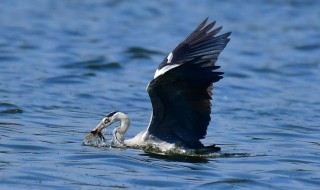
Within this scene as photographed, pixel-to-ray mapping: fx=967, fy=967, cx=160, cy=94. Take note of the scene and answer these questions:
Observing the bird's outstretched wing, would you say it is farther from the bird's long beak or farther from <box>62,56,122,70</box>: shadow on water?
<box>62,56,122,70</box>: shadow on water

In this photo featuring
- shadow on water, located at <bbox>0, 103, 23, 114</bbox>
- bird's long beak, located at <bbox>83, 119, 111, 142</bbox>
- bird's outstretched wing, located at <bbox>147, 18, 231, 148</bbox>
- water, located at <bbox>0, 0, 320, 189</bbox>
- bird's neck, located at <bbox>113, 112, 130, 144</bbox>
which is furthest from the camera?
shadow on water, located at <bbox>0, 103, 23, 114</bbox>

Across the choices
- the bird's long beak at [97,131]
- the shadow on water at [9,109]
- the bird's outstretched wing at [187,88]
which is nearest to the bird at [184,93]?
the bird's outstretched wing at [187,88]

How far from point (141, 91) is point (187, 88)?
5.75 meters

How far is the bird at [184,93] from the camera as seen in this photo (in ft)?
33.8

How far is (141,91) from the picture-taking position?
1616 cm

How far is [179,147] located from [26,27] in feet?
41.9

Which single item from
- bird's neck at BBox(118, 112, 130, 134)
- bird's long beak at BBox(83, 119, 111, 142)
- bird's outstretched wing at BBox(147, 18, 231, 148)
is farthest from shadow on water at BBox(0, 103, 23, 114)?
bird's outstretched wing at BBox(147, 18, 231, 148)

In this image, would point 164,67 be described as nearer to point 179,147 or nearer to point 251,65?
point 179,147

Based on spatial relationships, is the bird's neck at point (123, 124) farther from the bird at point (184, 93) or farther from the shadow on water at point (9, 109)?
the shadow on water at point (9, 109)

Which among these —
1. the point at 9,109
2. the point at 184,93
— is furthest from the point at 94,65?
the point at 184,93

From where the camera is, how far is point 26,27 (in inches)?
908

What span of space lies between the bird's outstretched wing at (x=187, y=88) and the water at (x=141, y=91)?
13.4 inches

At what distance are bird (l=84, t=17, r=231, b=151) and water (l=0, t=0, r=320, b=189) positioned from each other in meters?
0.26

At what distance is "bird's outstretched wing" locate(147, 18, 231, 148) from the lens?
10.3m
